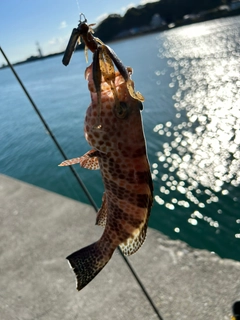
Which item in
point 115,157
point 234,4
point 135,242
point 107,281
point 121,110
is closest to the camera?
point 121,110

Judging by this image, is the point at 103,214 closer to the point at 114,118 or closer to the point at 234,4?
the point at 114,118

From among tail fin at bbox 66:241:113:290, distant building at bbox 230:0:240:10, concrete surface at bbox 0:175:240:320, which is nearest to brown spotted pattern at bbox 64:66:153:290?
tail fin at bbox 66:241:113:290

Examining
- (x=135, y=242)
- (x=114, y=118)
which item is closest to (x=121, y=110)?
(x=114, y=118)

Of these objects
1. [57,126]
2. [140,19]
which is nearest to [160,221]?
[57,126]

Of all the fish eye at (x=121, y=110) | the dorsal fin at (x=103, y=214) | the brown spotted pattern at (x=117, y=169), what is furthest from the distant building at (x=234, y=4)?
the fish eye at (x=121, y=110)

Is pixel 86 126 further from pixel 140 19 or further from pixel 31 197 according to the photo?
pixel 140 19

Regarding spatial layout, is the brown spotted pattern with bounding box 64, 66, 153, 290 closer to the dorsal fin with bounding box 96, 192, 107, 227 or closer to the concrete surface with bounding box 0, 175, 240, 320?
the dorsal fin with bounding box 96, 192, 107, 227

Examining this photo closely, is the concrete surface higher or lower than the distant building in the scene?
higher
